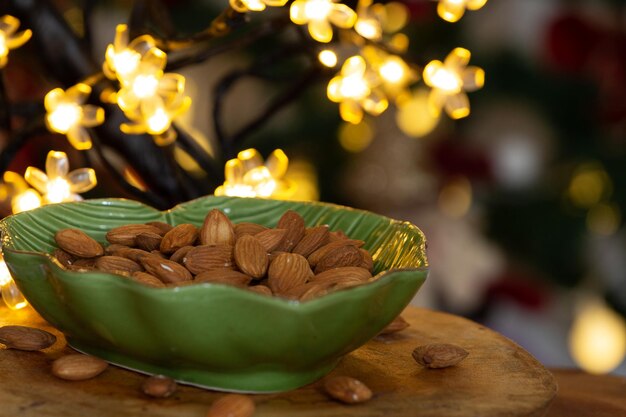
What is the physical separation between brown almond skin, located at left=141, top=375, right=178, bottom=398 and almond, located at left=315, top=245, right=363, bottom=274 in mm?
136

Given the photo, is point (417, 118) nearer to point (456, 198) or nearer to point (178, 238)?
point (456, 198)

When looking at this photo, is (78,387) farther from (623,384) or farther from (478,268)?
(478,268)

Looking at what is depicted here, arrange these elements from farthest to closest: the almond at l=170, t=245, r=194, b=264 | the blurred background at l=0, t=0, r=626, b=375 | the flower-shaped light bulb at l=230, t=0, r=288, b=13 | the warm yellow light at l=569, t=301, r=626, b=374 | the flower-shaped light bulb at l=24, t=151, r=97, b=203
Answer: the warm yellow light at l=569, t=301, r=626, b=374
the blurred background at l=0, t=0, r=626, b=375
the flower-shaped light bulb at l=24, t=151, r=97, b=203
the flower-shaped light bulb at l=230, t=0, r=288, b=13
the almond at l=170, t=245, r=194, b=264

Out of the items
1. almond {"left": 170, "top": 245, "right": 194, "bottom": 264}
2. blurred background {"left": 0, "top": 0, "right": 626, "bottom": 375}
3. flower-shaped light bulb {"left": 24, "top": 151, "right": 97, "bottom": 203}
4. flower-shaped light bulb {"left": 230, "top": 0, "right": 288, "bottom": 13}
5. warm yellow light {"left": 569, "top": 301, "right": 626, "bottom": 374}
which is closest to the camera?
almond {"left": 170, "top": 245, "right": 194, "bottom": 264}

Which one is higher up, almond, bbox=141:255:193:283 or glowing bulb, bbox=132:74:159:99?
glowing bulb, bbox=132:74:159:99

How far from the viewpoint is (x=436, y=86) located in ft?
2.91

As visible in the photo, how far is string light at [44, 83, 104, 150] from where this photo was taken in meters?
0.82

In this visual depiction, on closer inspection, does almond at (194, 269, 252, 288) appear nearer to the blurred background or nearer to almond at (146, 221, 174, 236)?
almond at (146, 221, 174, 236)

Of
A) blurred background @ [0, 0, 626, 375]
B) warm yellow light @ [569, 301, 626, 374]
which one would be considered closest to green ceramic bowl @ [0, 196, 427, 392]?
blurred background @ [0, 0, 626, 375]

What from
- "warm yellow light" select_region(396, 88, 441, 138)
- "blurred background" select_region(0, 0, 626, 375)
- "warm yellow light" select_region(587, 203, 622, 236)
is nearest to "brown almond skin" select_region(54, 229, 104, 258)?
"blurred background" select_region(0, 0, 626, 375)

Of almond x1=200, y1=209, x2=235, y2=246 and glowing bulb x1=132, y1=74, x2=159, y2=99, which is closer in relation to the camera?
almond x1=200, y1=209, x2=235, y2=246

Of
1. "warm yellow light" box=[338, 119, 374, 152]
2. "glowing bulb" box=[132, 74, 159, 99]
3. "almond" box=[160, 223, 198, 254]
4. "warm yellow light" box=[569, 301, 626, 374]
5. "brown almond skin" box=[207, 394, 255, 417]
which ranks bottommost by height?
"warm yellow light" box=[569, 301, 626, 374]

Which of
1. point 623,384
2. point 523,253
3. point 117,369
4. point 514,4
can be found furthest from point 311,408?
point 514,4

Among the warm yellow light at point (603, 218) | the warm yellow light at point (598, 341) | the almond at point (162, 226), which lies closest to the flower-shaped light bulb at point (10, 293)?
the almond at point (162, 226)
